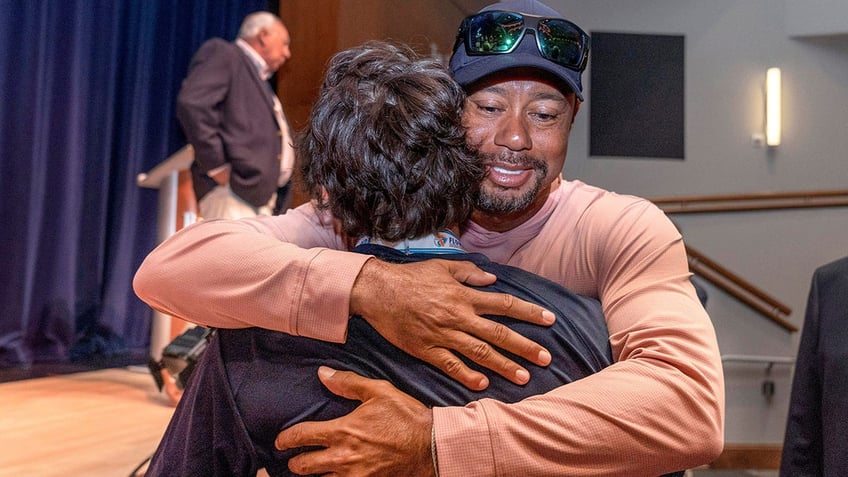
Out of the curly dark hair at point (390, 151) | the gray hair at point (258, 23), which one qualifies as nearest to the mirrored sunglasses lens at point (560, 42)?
the curly dark hair at point (390, 151)

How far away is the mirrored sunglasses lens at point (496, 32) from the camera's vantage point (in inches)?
52.7

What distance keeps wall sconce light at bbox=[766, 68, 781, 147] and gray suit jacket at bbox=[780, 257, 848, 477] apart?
179 inches

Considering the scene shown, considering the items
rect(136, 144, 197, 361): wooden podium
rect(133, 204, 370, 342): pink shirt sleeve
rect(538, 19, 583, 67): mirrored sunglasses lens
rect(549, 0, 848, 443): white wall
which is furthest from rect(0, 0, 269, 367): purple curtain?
rect(538, 19, 583, 67): mirrored sunglasses lens

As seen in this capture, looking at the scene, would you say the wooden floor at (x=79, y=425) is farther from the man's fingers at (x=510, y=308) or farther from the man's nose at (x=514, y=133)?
the man's fingers at (x=510, y=308)

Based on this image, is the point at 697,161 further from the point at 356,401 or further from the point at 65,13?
the point at 356,401

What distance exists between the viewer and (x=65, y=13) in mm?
4844

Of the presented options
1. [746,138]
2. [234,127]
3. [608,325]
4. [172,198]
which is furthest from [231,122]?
[746,138]

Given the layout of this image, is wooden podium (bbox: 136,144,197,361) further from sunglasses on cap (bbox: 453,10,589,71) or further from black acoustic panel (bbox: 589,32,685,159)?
black acoustic panel (bbox: 589,32,685,159)

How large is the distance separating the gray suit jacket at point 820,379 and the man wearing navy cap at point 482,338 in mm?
489

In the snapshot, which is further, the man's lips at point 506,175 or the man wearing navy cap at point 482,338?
the man's lips at point 506,175

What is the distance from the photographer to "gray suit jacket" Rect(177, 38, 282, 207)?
3746 mm

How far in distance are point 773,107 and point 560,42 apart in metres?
→ 4.97

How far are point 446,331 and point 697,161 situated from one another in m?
5.32

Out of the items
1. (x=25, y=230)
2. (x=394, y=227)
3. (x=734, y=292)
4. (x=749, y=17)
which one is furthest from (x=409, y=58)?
(x=749, y=17)
